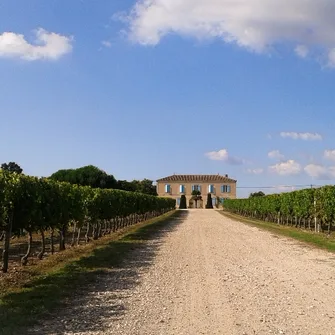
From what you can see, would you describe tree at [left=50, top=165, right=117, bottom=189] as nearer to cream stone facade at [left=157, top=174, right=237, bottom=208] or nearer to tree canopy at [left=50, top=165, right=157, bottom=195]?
tree canopy at [left=50, top=165, right=157, bottom=195]

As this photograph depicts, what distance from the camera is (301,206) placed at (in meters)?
40.3

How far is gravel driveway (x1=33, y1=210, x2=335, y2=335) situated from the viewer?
7.19 metres

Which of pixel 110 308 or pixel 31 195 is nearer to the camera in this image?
pixel 110 308

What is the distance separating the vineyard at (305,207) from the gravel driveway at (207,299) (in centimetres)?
1846

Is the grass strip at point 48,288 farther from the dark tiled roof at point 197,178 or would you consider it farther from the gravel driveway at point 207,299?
the dark tiled roof at point 197,178

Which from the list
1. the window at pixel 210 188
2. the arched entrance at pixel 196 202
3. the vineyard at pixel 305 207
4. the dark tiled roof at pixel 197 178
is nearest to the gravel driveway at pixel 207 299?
the vineyard at pixel 305 207

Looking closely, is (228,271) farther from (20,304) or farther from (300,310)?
(20,304)

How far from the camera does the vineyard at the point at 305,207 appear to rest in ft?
111

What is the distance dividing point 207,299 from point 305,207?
1239 inches

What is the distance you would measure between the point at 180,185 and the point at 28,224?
131262 mm

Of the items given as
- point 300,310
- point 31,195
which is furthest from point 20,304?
point 31,195

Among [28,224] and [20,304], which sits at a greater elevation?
[28,224]

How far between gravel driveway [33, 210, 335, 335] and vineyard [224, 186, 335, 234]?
18457 mm

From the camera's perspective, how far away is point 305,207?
128ft
